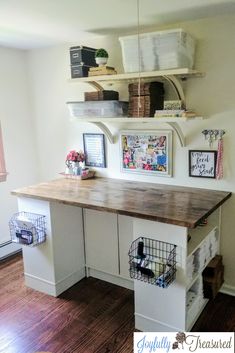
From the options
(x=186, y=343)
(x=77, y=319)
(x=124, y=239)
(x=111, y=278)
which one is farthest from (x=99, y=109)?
(x=186, y=343)

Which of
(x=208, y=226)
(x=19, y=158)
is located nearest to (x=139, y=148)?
(x=208, y=226)

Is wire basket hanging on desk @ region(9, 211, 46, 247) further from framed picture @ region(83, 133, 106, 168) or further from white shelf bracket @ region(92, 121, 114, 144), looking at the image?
white shelf bracket @ region(92, 121, 114, 144)

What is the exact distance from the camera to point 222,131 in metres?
2.38

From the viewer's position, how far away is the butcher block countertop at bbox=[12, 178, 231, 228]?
1.98m

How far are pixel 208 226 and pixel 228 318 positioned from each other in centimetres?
67

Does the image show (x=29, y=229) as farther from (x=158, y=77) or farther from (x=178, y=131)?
(x=158, y=77)

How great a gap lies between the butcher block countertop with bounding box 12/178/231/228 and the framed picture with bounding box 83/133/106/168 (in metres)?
0.19

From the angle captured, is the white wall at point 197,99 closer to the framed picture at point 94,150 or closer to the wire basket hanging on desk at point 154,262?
the framed picture at point 94,150

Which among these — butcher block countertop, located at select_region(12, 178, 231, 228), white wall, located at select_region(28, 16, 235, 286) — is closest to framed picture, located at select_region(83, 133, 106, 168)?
white wall, located at select_region(28, 16, 235, 286)

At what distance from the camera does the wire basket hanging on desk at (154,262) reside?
6.28 feet

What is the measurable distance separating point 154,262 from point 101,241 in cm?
89

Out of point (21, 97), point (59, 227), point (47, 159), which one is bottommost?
point (59, 227)

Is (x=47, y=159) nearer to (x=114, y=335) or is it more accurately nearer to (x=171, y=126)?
(x=171, y=126)

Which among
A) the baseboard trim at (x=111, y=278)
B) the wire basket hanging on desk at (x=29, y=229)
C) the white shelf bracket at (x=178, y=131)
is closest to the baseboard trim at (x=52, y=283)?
the baseboard trim at (x=111, y=278)
